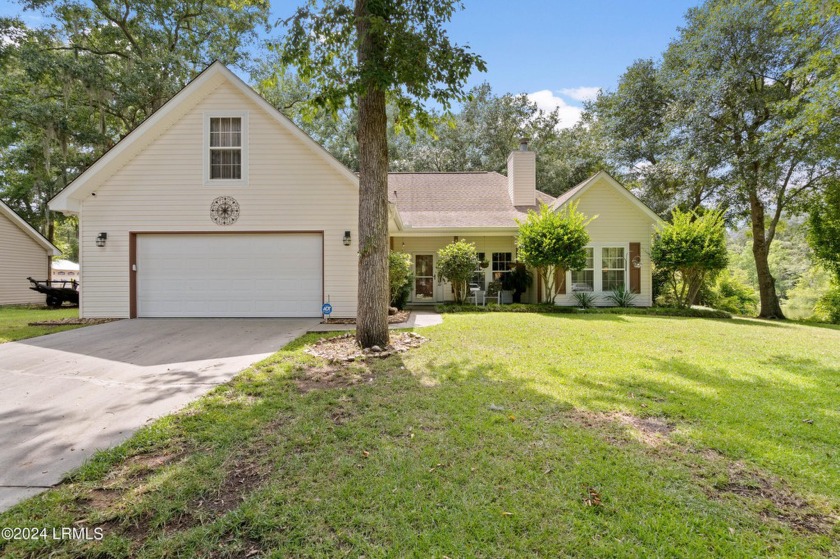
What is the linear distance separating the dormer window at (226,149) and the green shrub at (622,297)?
12.4 m

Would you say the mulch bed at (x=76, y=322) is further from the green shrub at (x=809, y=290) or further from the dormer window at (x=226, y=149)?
the green shrub at (x=809, y=290)

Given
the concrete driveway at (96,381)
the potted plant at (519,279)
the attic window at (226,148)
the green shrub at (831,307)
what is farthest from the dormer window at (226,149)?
the green shrub at (831,307)

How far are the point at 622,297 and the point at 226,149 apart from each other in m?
13.2

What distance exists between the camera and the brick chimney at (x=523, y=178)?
1476cm

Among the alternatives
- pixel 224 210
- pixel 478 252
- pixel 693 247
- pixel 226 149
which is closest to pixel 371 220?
pixel 224 210

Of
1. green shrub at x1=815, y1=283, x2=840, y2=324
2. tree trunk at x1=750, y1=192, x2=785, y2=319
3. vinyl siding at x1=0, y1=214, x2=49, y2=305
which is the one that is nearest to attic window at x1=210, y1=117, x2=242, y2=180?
vinyl siding at x1=0, y1=214, x2=49, y2=305

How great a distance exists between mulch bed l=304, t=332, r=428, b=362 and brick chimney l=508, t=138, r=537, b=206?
381 inches

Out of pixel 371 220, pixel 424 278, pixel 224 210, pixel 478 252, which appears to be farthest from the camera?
pixel 424 278

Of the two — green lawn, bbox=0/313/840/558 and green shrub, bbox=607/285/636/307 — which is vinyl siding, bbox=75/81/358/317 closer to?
green lawn, bbox=0/313/840/558

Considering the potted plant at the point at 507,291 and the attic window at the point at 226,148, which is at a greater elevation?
the attic window at the point at 226,148

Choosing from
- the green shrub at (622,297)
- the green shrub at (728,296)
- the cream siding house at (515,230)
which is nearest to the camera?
the green shrub at (622,297)

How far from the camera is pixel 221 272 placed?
9523mm

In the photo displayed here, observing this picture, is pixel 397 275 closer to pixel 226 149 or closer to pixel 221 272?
pixel 221 272

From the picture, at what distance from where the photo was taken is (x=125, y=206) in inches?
370
